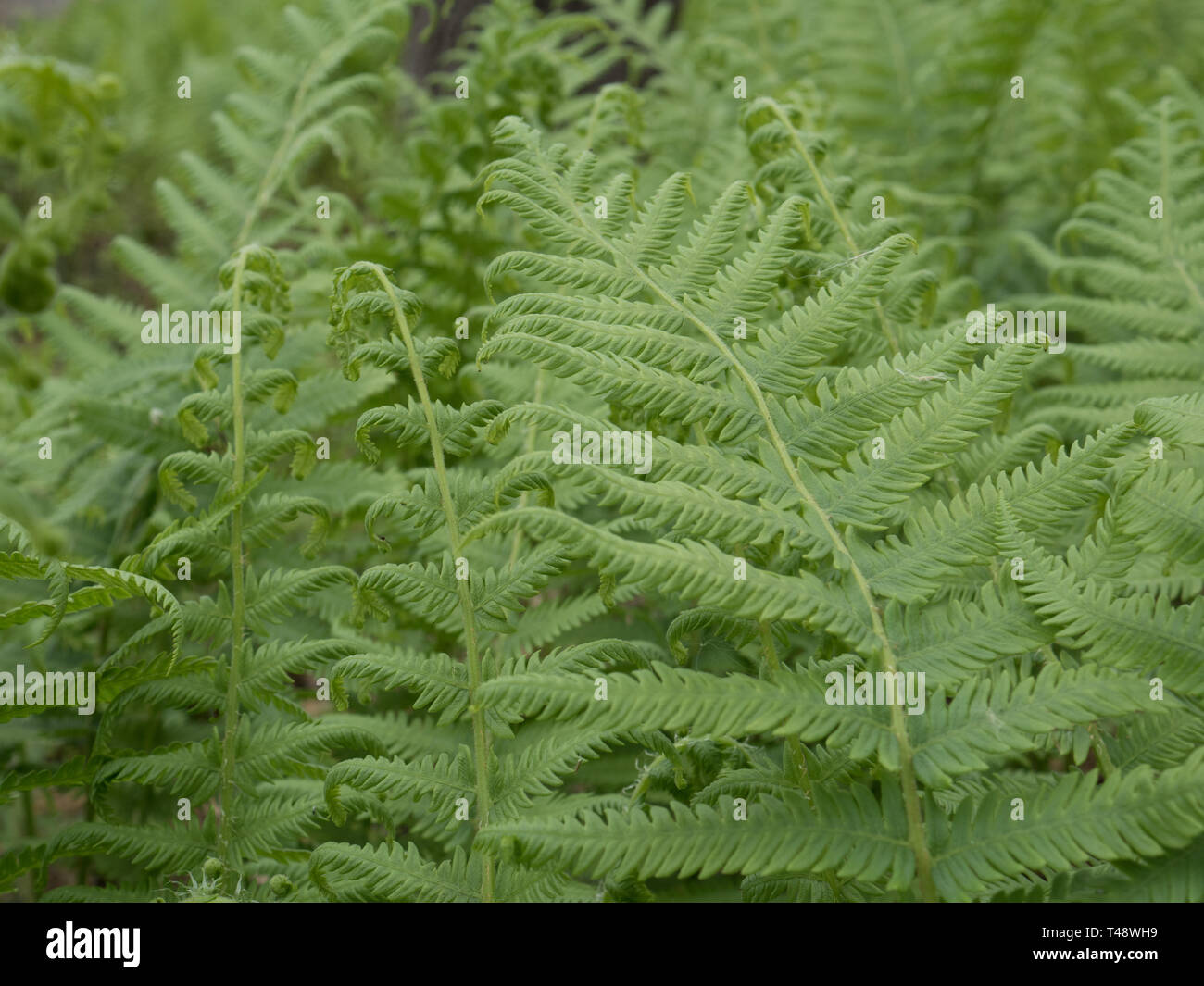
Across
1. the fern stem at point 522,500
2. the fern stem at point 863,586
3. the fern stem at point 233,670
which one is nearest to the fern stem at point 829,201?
the fern stem at point 863,586

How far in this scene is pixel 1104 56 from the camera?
2.67 meters

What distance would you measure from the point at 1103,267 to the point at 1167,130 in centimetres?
36

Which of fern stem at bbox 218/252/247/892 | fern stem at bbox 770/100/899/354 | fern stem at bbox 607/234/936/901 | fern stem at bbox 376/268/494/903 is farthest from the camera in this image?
fern stem at bbox 770/100/899/354

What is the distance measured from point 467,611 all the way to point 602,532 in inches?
10.5

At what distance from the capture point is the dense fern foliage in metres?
0.91

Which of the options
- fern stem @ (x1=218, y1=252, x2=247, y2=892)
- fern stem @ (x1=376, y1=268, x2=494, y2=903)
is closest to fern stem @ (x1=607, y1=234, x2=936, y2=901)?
fern stem @ (x1=376, y1=268, x2=494, y2=903)

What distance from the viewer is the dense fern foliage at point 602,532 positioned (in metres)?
0.91

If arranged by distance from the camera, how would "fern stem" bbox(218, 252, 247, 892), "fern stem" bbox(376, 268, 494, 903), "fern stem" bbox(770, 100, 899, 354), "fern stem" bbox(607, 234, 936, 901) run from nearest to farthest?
"fern stem" bbox(607, 234, 936, 901) → "fern stem" bbox(376, 268, 494, 903) → "fern stem" bbox(218, 252, 247, 892) → "fern stem" bbox(770, 100, 899, 354)

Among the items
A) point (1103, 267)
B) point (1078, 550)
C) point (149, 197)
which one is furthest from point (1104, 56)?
point (149, 197)

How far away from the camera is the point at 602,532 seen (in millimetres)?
895

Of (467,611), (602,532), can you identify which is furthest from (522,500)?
(602,532)

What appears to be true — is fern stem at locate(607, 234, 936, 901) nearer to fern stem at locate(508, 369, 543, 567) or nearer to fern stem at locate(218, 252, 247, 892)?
fern stem at locate(508, 369, 543, 567)

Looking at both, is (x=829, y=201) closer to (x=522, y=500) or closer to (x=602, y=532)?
(x=522, y=500)
